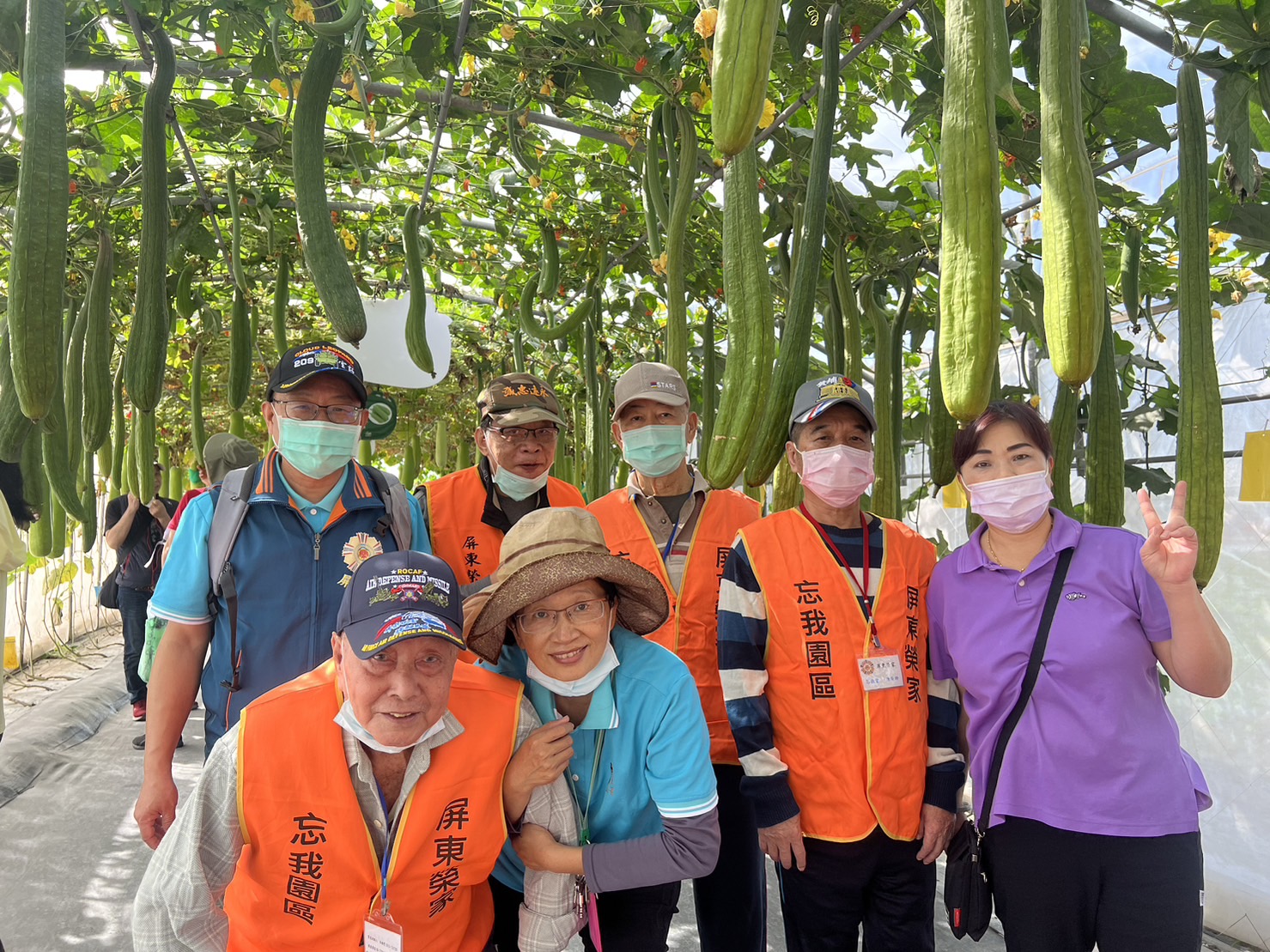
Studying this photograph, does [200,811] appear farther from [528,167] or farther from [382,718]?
[528,167]

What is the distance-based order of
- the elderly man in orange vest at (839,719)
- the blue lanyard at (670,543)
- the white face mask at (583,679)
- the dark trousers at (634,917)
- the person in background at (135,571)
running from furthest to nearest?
1. the person in background at (135,571)
2. the blue lanyard at (670,543)
3. the elderly man in orange vest at (839,719)
4. the dark trousers at (634,917)
5. the white face mask at (583,679)

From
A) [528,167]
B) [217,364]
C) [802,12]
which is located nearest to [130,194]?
[528,167]

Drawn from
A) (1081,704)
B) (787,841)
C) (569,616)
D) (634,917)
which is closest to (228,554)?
(569,616)

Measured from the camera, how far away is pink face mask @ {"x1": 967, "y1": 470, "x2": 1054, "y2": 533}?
222cm

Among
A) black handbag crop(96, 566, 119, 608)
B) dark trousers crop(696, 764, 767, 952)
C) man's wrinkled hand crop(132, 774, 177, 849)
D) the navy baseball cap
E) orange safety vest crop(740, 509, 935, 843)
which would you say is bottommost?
dark trousers crop(696, 764, 767, 952)

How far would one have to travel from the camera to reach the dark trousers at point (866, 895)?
2.32m

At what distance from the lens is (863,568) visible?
2490 millimetres

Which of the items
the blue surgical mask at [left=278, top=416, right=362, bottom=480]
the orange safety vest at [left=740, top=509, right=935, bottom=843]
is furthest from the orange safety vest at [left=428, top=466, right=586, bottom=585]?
the orange safety vest at [left=740, top=509, right=935, bottom=843]

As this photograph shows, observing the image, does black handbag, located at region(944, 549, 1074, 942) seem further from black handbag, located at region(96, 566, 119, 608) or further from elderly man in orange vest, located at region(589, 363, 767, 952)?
black handbag, located at region(96, 566, 119, 608)

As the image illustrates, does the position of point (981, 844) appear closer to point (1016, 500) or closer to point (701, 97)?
point (1016, 500)

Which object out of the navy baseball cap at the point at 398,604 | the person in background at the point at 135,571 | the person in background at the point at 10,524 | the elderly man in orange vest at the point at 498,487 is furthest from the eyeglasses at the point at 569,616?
the person in background at the point at 135,571

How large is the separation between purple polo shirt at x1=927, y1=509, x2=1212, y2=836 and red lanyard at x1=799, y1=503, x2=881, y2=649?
0.25 meters

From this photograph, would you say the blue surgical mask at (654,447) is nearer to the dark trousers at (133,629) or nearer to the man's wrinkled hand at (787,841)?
the man's wrinkled hand at (787,841)

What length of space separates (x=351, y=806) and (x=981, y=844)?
1.62 m
